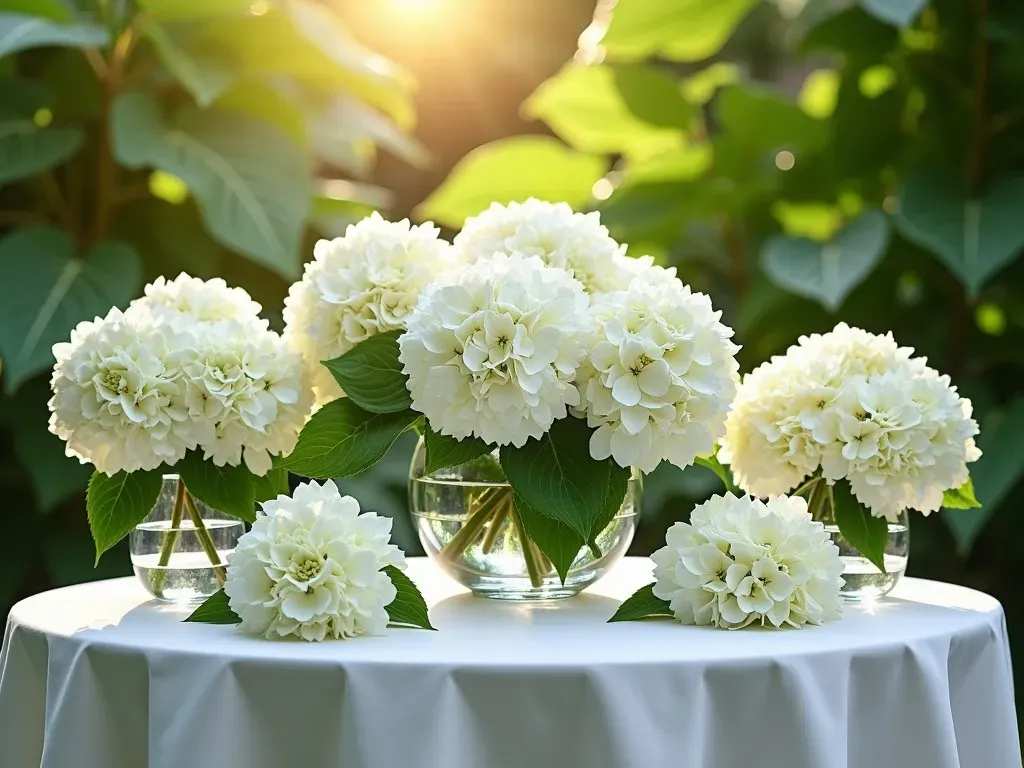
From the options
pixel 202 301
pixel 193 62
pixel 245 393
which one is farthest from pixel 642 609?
pixel 193 62

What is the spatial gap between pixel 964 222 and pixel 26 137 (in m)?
1.87

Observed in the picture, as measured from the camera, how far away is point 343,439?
4.10 ft

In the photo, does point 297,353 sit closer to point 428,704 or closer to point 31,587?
point 428,704

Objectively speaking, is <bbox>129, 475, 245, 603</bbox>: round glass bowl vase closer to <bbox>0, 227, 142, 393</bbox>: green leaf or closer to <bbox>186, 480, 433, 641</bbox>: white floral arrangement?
<bbox>186, 480, 433, 641</bbox>: white floral arrangement

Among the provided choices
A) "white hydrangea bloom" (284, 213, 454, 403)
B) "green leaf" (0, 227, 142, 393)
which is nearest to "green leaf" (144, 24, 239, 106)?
"green leaf" (0, 227, 142, 393)

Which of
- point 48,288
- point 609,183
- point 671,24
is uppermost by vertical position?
point 671,24

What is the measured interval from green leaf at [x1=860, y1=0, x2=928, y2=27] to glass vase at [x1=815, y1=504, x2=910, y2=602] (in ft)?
Result: 4.23

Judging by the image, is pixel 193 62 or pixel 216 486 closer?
pixel 216 486

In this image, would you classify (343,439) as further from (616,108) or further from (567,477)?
(616,108)

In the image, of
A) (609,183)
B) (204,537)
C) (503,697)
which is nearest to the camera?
(503,697)

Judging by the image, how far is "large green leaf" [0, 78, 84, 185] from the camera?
2.47 m

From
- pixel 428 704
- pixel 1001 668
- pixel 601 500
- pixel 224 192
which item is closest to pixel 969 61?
pixel 224 192

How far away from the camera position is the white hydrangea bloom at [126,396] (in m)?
1.25

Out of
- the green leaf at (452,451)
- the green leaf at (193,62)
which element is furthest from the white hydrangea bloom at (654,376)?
the green leaf at (193,62)
